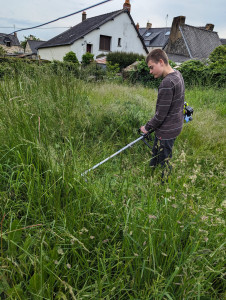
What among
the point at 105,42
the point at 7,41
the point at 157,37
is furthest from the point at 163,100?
the point at 7,41

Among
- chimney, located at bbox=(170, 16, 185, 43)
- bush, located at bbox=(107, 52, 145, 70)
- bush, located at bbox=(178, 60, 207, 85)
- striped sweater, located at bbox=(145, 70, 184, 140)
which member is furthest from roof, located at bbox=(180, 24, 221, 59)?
striped sweater, located at bbox=(145, 70, 184, 140)

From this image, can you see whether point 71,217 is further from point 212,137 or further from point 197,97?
point 197,97

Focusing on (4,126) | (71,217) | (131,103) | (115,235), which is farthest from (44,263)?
(131,103)

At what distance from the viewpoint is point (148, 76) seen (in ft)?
43.3

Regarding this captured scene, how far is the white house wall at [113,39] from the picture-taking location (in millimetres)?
25531

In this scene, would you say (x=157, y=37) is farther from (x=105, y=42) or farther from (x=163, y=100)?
(x=163, y=100)

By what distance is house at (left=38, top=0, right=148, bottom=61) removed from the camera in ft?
83.7

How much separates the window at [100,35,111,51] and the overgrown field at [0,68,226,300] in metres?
27.5

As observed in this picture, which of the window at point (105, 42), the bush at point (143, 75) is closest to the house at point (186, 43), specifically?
the window at point (105, 42)

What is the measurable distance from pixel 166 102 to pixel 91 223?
6.02 ft

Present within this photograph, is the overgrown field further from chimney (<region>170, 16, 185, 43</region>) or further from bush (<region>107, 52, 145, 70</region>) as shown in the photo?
chimney (<region>170, 16, 185, 43</region>)

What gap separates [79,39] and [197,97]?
22.4 m

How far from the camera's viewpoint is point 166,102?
8.76 feet

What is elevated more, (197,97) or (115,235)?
(197,97)
